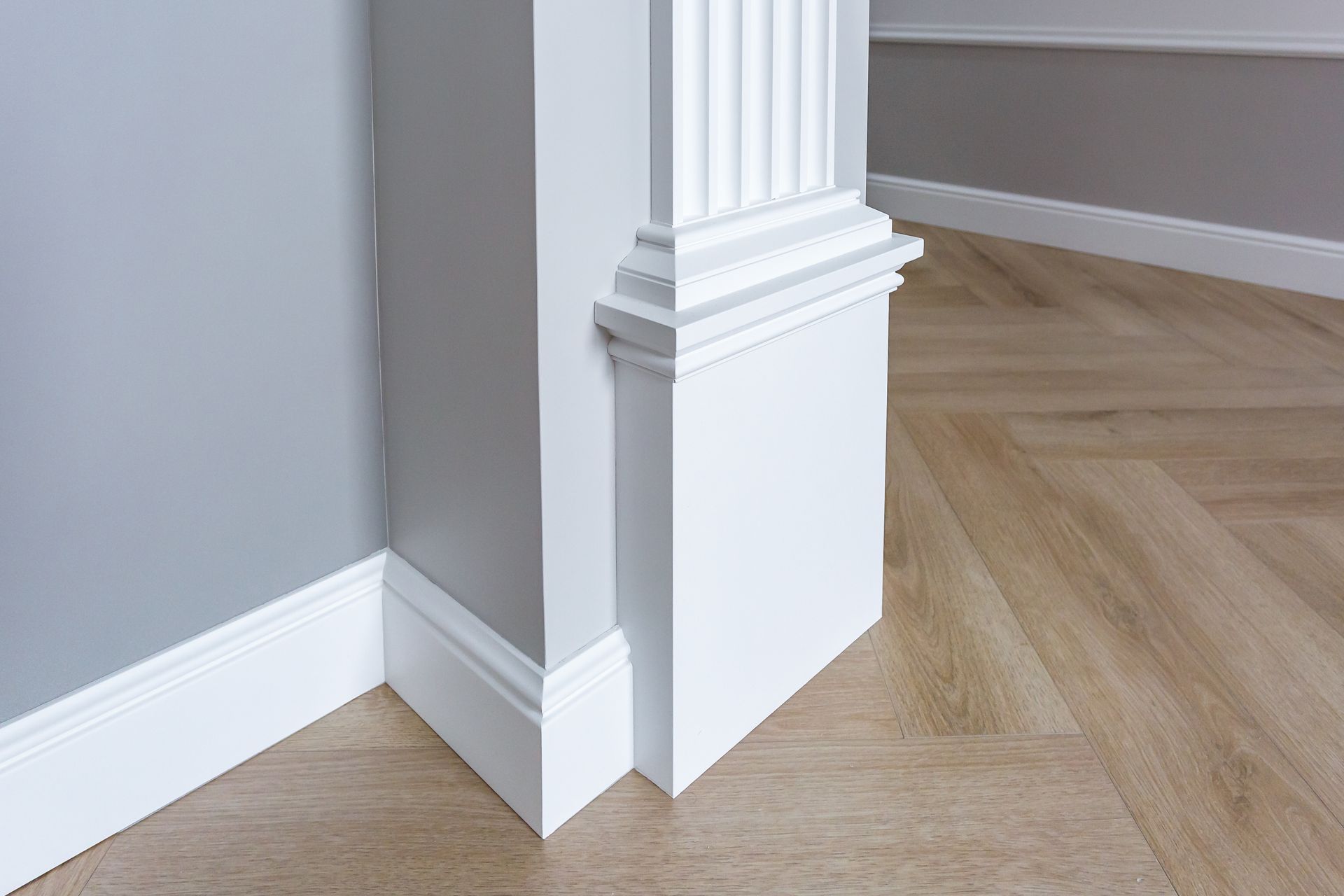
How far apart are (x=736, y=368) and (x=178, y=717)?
53 centimetres

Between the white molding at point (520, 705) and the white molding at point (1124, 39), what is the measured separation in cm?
222

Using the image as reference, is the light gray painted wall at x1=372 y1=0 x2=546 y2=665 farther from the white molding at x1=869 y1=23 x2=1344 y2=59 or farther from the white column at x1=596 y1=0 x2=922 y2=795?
the white molding at x1=869 y1=23 x2=1344 y2=59

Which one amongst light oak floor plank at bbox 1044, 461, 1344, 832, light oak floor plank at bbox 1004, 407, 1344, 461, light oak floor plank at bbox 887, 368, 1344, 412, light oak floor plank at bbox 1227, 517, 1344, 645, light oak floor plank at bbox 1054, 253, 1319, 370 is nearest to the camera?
light oak floor plank at bbox 1044, 461, 1344, 832

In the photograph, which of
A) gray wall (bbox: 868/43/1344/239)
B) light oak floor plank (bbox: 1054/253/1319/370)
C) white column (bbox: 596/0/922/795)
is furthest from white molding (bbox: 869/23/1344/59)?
white column (bbox: 596/0/922/795)

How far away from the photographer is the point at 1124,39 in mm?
2621

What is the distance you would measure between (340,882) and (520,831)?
141 millimetres

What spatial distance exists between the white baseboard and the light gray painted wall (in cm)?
223

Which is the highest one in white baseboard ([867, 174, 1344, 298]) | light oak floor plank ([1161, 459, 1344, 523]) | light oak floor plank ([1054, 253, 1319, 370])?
white baseboard ([867, 174, 1344, 298])

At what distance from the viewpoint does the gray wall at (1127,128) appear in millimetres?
2436

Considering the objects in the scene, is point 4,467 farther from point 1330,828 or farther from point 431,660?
point 1330,828

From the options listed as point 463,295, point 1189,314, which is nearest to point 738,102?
point 463,295

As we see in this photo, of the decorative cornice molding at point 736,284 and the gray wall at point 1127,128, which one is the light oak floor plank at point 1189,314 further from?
the decorative cornice molding at point 736,284

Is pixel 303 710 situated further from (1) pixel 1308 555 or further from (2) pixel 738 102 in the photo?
(1) pixel 1308 555

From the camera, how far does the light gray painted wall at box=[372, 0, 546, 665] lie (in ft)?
2.60
